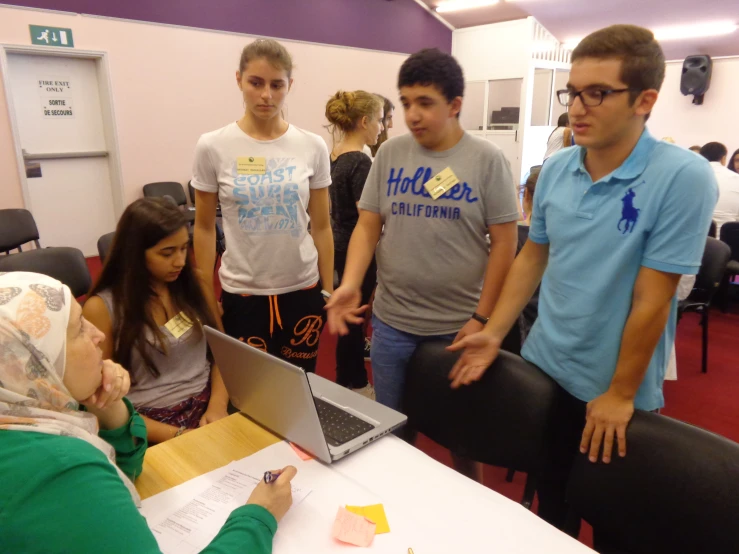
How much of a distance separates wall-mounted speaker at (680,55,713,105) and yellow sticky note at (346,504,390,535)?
9446 mm

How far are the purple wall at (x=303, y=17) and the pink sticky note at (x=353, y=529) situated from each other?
198 inches

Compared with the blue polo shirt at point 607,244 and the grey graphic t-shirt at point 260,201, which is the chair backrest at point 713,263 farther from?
the grey graphic t-shirt at point 260,201

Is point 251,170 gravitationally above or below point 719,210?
above

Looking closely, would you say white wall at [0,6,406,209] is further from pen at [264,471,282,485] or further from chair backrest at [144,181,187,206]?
pen at [264,471,282,485]

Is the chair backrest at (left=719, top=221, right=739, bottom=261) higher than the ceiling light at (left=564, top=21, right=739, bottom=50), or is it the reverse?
the ceiling light at (left=564, top=21, right=739, bottom=50)

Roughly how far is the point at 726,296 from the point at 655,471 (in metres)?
3.93

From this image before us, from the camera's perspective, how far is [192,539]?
0.92 m

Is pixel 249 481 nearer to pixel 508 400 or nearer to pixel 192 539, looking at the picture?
pixel 192 539

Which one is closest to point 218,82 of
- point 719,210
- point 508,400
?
point 719,210

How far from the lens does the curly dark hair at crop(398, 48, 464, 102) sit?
1411 millimetres

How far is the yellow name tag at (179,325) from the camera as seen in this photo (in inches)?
63.8

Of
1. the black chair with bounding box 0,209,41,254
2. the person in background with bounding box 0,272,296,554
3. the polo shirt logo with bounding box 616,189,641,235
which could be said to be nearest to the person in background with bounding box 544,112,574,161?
the polo shirt logo with bounding box 616,189,641,235

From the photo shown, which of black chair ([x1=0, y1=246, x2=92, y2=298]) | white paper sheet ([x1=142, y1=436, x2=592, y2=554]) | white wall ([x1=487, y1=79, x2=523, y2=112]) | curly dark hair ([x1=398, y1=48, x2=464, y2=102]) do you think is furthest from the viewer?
white wall ([x1=487, y1=79, x2=523, y2=112])

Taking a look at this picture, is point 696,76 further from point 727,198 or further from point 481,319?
point 481,319
